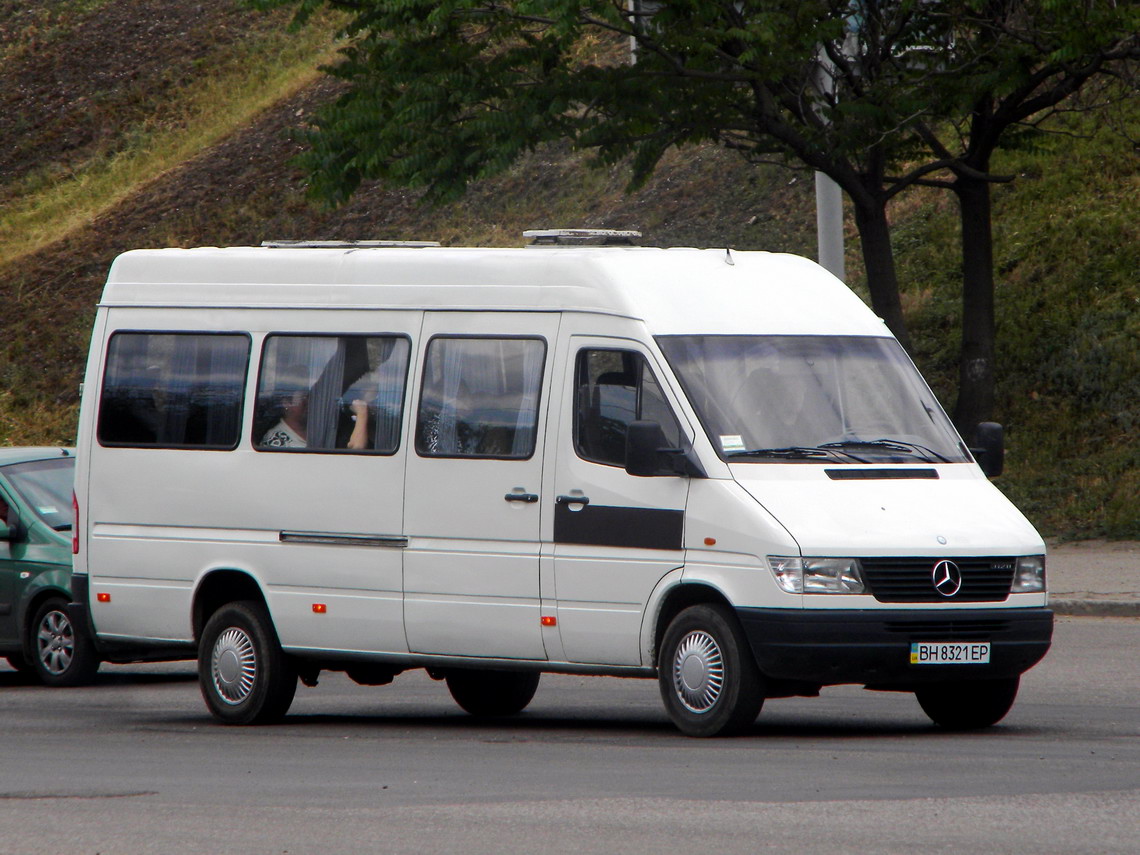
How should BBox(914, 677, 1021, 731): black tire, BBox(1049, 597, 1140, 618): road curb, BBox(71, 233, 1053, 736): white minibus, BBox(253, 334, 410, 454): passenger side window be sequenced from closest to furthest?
1. BBox(71, 233, 1053, 736): white minibus
2. BBox(914, 677, 1021, 731): black tire
3. BBox(253, 334, 410, 454): passenger side window
4. BBox(1049, 597, 1140, 618): road curb

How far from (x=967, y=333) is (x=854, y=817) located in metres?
16.1

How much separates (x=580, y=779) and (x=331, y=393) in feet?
11.6

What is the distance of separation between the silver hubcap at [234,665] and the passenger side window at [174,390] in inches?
43.9

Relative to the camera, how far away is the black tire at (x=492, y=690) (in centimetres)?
1203

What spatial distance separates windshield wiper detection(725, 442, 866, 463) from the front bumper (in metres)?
0.82

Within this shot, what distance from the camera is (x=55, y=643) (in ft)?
47.3

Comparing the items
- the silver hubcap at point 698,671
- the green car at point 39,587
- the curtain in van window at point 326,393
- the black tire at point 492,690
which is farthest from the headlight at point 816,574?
the green car at point 39,587

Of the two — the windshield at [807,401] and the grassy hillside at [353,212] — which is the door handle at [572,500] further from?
the grassy hillside at [353,212]

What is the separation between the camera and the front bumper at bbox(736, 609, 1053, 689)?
949 centimetres

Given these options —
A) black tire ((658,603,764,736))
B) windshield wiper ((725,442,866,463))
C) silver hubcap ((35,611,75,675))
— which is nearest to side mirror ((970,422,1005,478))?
windshield wiper ((725,442,866,463))

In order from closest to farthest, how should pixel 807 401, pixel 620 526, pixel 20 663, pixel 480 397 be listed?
pixel 620 526 < pixel 807 401 < pixel 480 397 < pixel 20 663

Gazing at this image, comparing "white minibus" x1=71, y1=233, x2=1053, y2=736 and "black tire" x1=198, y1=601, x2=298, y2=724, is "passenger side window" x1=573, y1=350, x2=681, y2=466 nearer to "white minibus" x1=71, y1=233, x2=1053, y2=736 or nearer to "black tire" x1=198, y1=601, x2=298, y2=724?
"white minibus" x1=71, y1=233, x2=1053, y2=736

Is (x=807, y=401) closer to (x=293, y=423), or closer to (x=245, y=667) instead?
(x=293, y=423)

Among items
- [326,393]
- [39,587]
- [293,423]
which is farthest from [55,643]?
[326,393]
